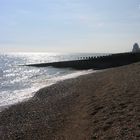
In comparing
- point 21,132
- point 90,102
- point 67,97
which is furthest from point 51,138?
point 67,97

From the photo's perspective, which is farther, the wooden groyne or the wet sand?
the wooden groyne

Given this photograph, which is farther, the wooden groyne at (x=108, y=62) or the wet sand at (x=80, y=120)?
the wooden groyne at (x=108, y=62)

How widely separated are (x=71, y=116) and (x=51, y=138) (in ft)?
11.0

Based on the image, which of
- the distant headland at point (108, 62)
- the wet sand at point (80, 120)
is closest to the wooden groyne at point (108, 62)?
the distant headland at point (108, 62)

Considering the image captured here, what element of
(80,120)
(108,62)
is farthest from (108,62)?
(80,120)

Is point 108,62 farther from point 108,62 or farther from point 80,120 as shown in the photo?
point 80,120

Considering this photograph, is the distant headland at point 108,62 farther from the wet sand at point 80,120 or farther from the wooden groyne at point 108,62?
the wet sand at point 80,120

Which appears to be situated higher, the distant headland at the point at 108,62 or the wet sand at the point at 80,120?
the distant headland at the point at 108,62

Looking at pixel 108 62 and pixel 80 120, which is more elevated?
→ pixel 108 62

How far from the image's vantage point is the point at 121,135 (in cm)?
1163

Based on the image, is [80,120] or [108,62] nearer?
[80,120]

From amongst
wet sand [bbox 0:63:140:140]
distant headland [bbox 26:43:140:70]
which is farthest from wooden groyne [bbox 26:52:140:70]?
wet sand [bbox 0:63:140:140]

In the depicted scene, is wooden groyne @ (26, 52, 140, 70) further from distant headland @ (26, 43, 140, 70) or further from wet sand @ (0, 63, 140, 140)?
wet sand @ (0, 63, 140, 140)

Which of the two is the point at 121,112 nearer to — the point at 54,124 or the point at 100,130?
the point at 100,130
